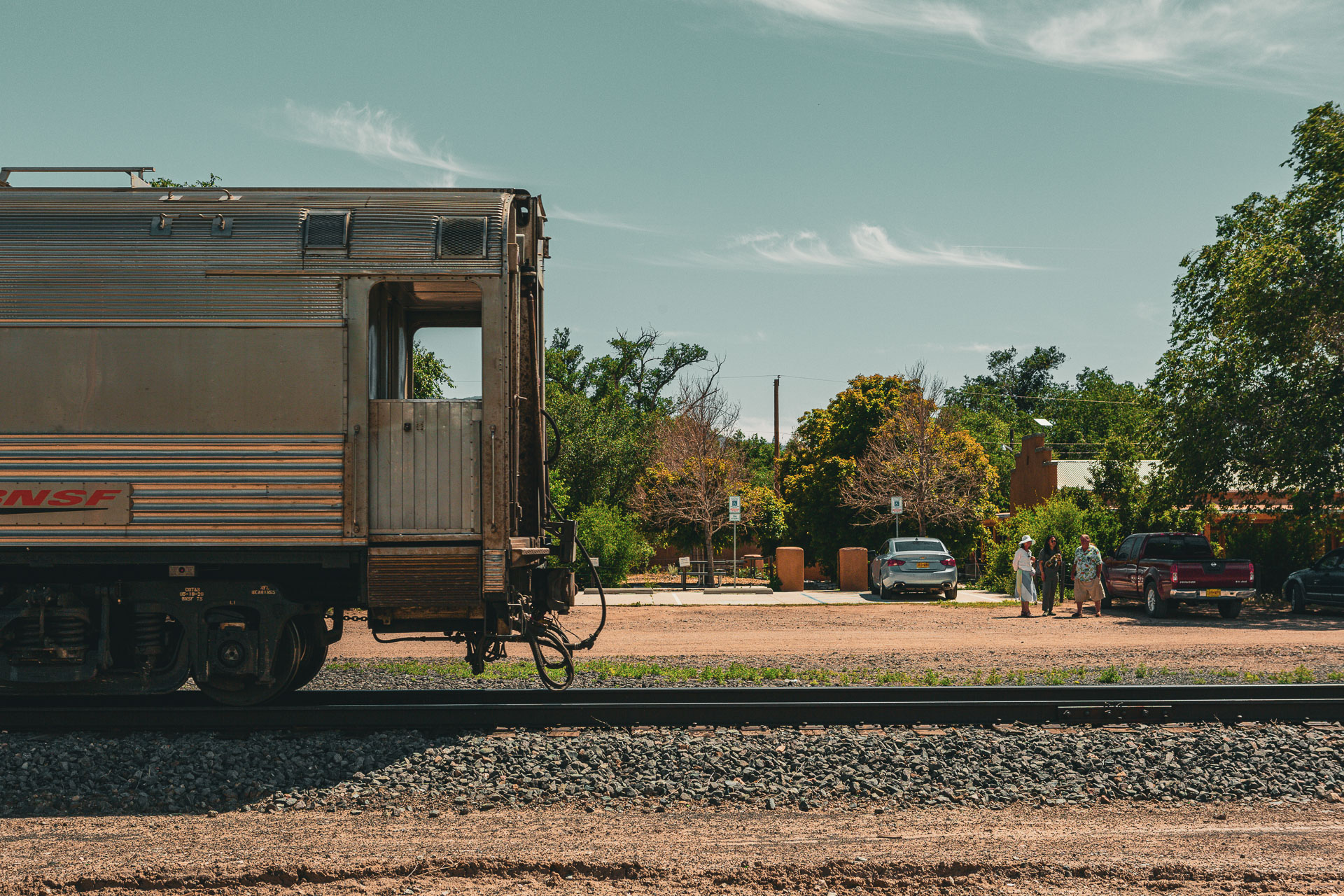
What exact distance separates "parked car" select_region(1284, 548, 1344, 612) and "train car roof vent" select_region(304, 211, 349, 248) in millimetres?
21287

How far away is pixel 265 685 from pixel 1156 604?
58.9 ft

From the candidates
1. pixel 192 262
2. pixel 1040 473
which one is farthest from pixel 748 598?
pixel 1040 473

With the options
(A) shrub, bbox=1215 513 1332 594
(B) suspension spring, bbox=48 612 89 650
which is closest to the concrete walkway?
(A) shrub, bbox=1215 513 1332 594

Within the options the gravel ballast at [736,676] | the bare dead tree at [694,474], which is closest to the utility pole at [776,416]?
the bare dead tree at [694,474]

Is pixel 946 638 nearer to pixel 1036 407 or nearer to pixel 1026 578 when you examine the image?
pixel 1026 578

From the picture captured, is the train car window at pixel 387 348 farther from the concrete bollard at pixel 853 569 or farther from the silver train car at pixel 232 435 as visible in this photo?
the concrete bollard at pixel 853 569

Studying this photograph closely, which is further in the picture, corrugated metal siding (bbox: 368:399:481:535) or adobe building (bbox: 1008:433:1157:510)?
adobe building (bbox: 1008:433:1157:510)

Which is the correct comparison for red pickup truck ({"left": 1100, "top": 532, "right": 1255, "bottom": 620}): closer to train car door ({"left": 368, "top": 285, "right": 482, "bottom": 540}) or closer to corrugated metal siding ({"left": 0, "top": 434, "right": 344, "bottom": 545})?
train car door ({"left": 368, "top": 285, "right": 482, "bottom": 540})

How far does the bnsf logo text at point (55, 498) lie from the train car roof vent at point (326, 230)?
219 cm

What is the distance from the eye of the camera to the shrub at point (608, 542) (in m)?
27.2

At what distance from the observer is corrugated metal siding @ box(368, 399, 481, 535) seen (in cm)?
685

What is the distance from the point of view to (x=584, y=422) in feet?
123

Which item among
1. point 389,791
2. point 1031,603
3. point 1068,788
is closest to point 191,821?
point 389,791

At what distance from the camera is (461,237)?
23.2 ft
